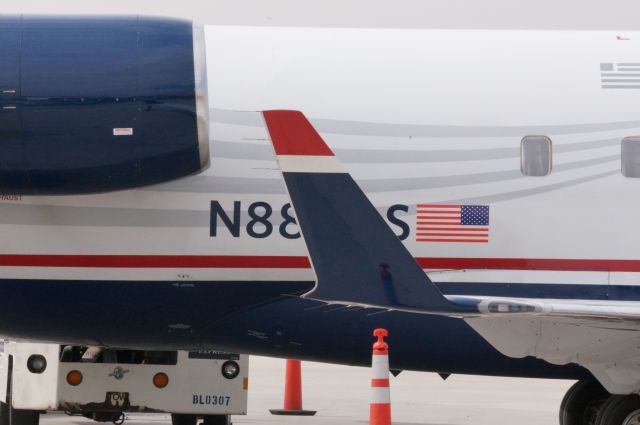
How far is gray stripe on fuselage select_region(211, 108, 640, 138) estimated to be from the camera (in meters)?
10.9

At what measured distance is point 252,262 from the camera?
1091 centimetres

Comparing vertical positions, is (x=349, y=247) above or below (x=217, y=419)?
above

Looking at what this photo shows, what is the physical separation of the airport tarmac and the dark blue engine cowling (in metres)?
5.67

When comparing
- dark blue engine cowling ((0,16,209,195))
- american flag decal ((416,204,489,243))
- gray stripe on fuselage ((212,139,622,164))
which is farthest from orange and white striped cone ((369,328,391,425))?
dark blue engine cowling ((0,16,209,195))

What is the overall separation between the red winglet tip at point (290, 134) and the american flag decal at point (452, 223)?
1708 millimetres

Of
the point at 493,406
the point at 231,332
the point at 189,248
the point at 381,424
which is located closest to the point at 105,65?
the point at 189,248

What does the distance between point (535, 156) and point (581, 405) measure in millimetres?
2551

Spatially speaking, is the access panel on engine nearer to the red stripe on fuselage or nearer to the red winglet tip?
the red stripe on fuselage

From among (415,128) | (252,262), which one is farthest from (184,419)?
(415,128)

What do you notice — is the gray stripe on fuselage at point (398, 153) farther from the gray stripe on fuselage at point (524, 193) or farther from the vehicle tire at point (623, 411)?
the vehicle tire at point (623, 411)

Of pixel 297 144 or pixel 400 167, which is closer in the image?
pixel 297 144

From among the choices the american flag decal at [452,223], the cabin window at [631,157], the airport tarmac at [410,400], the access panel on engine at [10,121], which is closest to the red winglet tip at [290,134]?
the american flag decal at [452,223]

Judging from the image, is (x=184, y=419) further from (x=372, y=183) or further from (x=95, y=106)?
(x=95, y=106)

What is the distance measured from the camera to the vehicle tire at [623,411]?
11.4m
